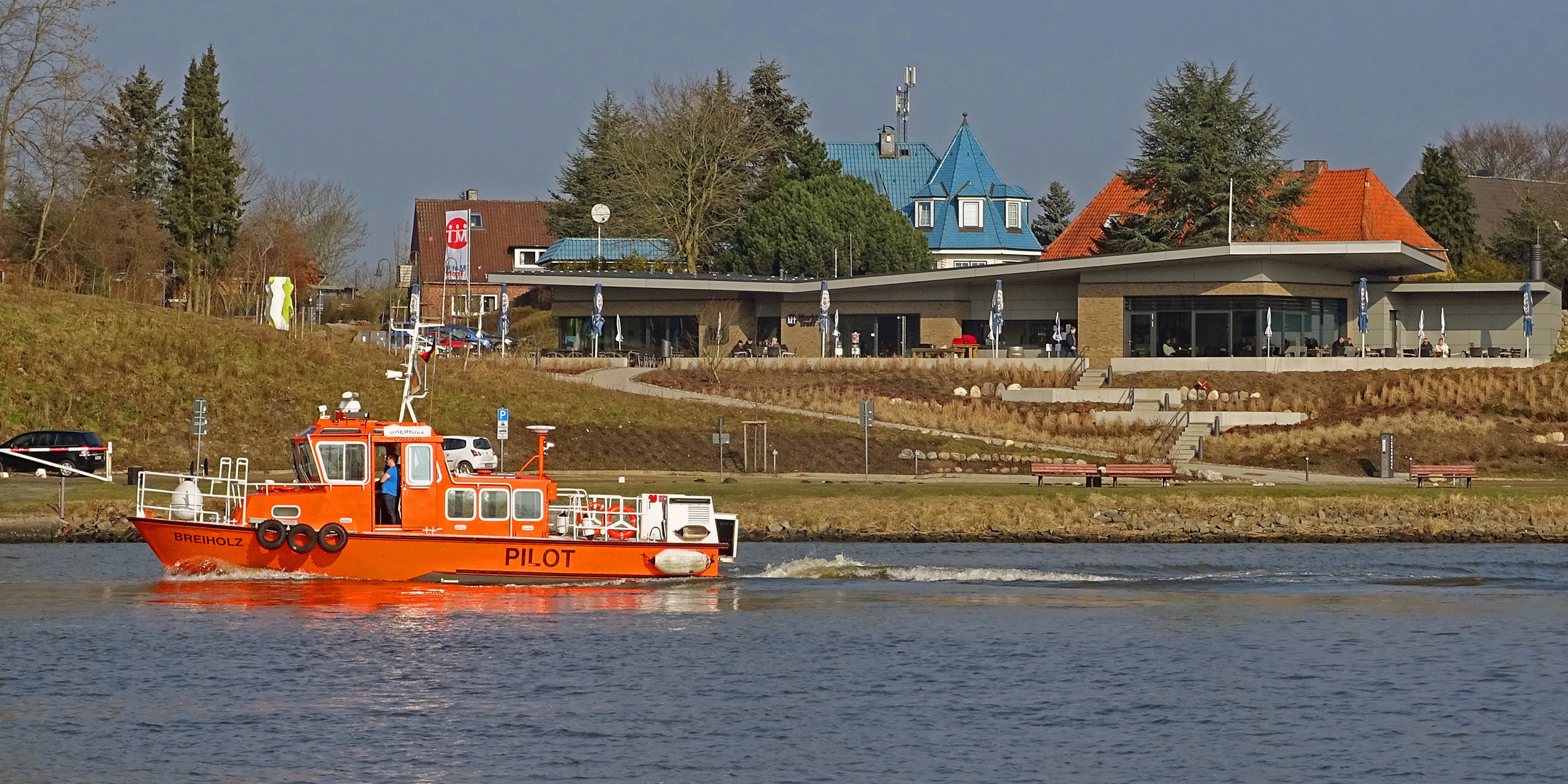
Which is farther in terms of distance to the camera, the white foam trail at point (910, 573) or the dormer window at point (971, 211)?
the dormer window at point (971, 211)

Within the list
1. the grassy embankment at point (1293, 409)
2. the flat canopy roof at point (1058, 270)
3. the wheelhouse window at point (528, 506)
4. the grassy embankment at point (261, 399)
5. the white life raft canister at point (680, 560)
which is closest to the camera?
the wheelhouse window at point (528, 506)

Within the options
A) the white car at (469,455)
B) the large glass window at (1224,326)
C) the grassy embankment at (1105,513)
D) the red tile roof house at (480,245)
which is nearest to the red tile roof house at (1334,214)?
the large glass window at (1224,326)

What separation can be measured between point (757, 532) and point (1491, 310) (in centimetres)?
5039

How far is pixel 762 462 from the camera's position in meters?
58.8

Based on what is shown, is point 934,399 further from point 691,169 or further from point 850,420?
point 691,169

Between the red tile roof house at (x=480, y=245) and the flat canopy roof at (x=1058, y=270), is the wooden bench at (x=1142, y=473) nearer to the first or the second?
the flat canopy roof at (x=1058, y=270)

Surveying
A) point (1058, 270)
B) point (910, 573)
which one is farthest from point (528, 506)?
point (1058, 270)

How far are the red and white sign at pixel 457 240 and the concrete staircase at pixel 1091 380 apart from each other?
32458 millimetres

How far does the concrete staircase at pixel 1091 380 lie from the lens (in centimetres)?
7125

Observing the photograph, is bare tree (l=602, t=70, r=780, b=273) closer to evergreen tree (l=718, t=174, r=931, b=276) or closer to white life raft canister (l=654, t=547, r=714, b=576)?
evergreen tree (l=718, t=174, r=931, b=276)

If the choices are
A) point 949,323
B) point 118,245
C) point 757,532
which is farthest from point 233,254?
point 757,532

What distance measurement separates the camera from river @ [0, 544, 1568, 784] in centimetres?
2444

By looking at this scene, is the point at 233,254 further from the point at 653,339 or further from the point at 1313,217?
the point at 1313,217

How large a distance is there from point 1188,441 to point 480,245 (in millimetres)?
69925
